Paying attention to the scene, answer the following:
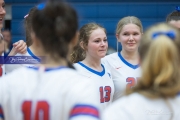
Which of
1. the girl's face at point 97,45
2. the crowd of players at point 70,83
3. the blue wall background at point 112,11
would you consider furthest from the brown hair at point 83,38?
the blue wall background at point 112,11

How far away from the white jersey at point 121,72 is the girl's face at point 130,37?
0.40ft

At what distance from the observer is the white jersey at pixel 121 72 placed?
362cm

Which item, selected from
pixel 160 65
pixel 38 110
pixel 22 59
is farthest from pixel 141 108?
pixel 22 59

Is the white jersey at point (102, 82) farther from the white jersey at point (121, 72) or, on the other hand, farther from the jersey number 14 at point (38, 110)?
the jersey number 14 at point (38, 110)

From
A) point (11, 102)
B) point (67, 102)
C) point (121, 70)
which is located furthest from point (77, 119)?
point (121, 70)

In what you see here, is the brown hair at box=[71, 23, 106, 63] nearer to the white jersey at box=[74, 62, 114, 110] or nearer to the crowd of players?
the white jersey at box=[74, 62, 114, 110]

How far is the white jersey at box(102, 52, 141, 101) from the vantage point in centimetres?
362

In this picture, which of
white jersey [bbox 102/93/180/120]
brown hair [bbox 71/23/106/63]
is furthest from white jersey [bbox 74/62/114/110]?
white jersey [bbox 102/93/180/120]

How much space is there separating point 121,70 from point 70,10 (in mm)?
2028

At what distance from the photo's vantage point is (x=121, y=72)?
145 inches

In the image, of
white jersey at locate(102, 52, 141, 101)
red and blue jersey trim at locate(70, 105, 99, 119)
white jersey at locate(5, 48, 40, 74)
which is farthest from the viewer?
white jersey at locate(102, 52, 141, 101)

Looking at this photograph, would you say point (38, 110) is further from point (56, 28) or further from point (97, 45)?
point (97, 45)

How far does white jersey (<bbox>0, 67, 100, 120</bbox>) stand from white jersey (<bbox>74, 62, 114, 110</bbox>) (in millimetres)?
1714

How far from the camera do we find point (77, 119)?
1597 mm
